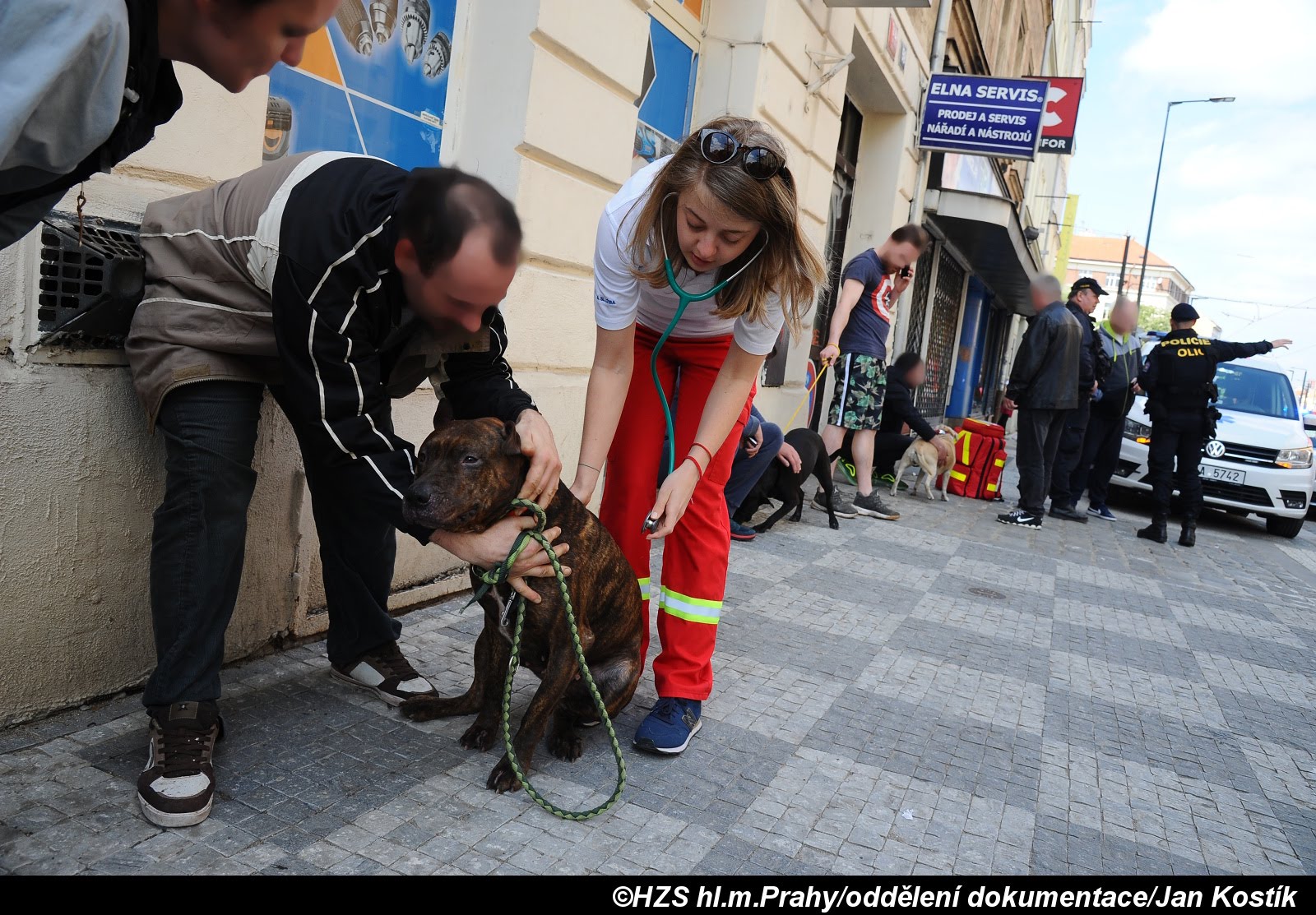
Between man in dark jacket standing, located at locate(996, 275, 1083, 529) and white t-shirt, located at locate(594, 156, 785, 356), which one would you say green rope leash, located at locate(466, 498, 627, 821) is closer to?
white t-shirt, located at locate(594, 156, 785, 356)

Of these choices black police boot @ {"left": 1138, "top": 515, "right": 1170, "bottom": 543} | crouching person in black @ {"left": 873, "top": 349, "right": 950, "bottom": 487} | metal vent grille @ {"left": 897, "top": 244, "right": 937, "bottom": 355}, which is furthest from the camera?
metal vent grille @ {"left": 897, "top": 244, "right": 937, "bottom": 355}

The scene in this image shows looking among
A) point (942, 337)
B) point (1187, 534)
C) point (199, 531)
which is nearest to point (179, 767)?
point (199, 531)

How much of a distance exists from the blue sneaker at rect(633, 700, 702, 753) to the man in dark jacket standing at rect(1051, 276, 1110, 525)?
713 cm

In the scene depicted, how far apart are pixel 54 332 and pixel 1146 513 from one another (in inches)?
485

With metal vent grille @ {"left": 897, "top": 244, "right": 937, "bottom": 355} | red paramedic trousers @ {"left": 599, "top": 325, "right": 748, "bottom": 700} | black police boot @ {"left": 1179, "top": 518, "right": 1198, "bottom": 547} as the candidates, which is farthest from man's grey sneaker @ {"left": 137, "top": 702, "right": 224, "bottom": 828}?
metal vent grille @ {"left": 897, "top": 244, "right": 937, "bottom": 355}

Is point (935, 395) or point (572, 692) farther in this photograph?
point (935, 395)

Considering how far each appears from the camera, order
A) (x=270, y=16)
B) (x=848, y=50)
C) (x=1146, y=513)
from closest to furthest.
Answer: (x=270, y=16), (x=848, y=50), (x=1146, y=513)

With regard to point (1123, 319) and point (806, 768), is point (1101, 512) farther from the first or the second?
point (806, 768)

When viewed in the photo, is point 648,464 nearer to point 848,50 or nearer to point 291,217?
point 291,217

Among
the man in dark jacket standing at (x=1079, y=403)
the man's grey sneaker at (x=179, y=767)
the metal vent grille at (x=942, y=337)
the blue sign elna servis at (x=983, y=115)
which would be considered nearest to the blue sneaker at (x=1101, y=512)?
the man in dark jacket standing at (x=1079, y=403)

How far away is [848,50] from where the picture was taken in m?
8.65

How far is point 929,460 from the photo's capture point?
984 cm

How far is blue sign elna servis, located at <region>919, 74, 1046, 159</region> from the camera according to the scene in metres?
10.7
